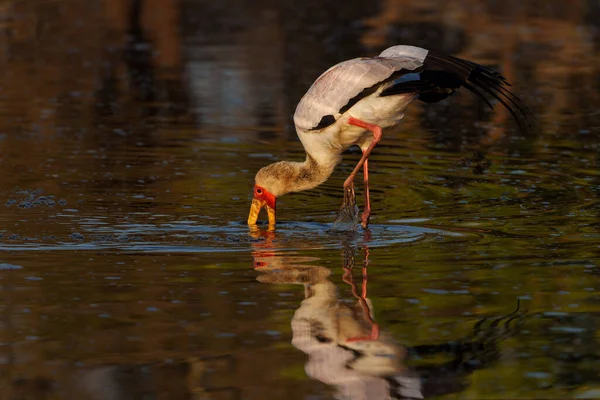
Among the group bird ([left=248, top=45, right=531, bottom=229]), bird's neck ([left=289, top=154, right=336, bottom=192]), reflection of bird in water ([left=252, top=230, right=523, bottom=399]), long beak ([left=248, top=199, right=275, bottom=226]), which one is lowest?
long beak ([left=248, top=199, right=275, bottom=226])

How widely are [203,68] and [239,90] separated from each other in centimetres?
214

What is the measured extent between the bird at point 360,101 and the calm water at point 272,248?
0.30 meters

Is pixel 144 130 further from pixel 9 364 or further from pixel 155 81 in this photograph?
pixel 9 364

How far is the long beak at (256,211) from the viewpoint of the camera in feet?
34.7

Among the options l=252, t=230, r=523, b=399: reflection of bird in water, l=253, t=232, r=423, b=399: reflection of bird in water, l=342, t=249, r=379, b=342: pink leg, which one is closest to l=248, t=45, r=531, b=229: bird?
l=342, t=249, r=379, b=342: pink leg

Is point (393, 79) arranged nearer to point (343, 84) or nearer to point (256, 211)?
point (343, 84)

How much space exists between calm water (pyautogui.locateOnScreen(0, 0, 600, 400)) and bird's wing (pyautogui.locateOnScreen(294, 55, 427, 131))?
86cm

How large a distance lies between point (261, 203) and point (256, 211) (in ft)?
0.43

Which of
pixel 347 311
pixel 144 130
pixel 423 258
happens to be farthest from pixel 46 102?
pixel 347 311

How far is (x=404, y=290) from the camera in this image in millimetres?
8039

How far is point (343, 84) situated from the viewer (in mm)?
9938

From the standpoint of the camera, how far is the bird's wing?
31.7ft

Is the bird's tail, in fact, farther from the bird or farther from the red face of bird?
the red face of bird

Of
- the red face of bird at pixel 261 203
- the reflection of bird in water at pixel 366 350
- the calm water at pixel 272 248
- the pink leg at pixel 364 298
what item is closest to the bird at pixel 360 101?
the red face of bird at pixel 261 203
